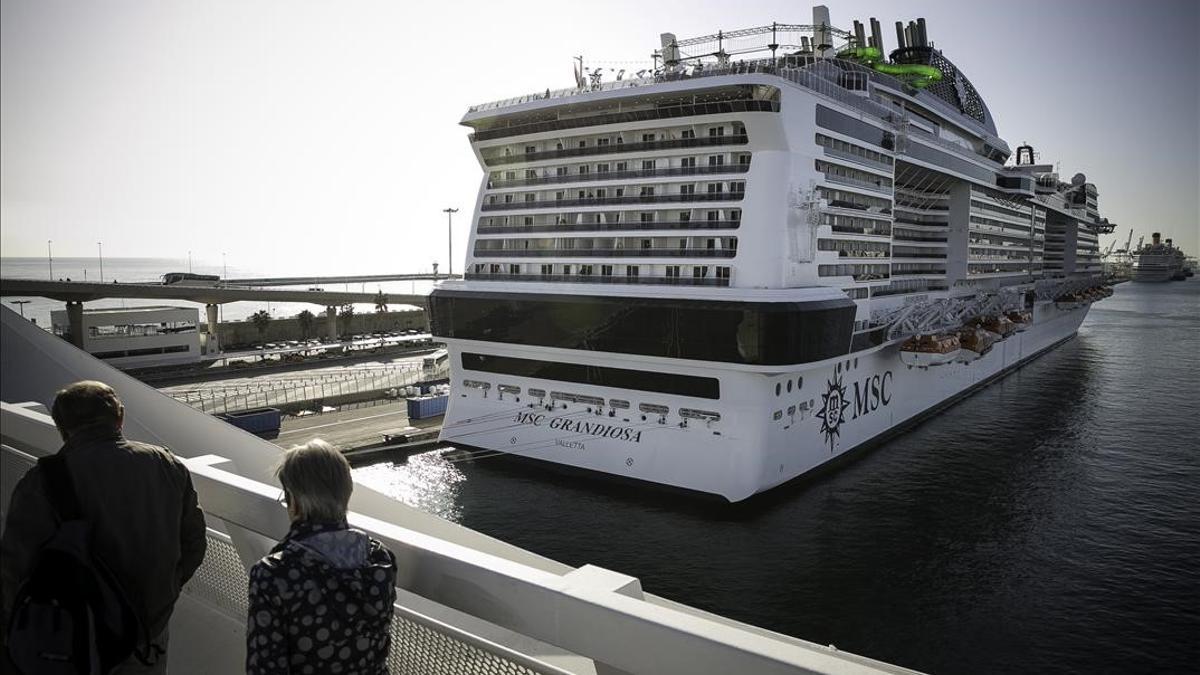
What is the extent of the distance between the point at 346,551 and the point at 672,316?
53.5 feet

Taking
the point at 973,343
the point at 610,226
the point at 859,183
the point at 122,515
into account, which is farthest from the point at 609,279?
the point at 122,515

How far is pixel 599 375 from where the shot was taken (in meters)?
20.1

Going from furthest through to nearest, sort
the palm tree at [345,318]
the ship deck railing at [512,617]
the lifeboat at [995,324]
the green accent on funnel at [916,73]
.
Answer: the palm tree at [345,318] → the green accent on funnel at [916,73] → the lifeboat at [995,324] → the ship deck railing at [512,617]

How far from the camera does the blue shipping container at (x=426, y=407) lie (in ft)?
89.0

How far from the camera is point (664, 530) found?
17.8 m

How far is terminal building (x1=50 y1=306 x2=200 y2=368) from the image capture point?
2000 cm

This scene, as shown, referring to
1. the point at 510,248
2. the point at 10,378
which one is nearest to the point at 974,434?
the point at 510,248

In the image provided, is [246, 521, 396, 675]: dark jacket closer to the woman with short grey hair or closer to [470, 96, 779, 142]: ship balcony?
the woman with short grey hair

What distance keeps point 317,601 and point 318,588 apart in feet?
0.13

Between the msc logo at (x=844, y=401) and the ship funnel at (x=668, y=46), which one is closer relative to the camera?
the msc logo at (x=844, y=401)

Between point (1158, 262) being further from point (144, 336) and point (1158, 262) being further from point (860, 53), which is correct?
point (144, 336)

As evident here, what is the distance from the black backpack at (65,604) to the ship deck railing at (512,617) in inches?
7.2

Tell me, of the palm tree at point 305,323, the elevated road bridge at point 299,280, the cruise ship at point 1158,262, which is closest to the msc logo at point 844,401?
the elevated road bridge at point 299,280

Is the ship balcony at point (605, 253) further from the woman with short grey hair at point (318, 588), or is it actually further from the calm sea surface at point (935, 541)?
the woman with short grey hair at point (318, 588)
